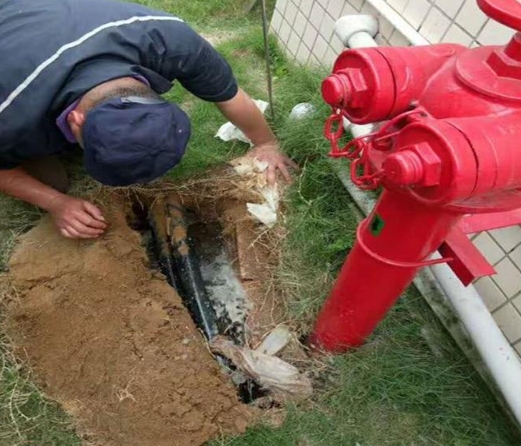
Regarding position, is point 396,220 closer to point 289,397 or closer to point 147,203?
point 289,397

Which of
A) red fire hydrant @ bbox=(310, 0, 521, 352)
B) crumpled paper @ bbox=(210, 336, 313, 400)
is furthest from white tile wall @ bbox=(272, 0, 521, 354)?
crumpled paper @ bbox=(210, 336, 313, 400)

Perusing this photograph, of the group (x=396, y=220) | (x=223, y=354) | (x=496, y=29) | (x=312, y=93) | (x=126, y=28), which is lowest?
(x=223, y=354)

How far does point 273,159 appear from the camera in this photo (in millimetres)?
2430

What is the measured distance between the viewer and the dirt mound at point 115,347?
5.70ft

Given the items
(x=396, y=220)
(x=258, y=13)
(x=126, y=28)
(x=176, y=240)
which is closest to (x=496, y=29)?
(x=396, y=220)

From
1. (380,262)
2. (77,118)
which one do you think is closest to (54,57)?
(77,118)

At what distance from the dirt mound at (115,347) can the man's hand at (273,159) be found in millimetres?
735

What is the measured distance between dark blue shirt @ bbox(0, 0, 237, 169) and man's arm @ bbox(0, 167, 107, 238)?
86mm

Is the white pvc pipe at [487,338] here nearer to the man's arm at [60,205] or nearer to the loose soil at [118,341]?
the loose soil at [118,341]

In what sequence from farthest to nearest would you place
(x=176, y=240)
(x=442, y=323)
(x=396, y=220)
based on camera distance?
(x=176, y=240)
(x=442, y=323)
(x=396, y=220)

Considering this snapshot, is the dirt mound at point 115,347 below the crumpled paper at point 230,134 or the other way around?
below

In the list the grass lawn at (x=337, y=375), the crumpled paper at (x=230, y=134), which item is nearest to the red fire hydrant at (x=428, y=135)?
the grass lawn at (x=337, y=375)

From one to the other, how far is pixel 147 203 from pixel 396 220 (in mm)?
1407

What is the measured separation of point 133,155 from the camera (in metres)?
1.63
